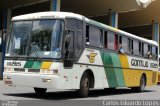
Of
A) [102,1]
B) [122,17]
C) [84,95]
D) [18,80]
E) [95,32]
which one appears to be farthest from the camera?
[122,17]

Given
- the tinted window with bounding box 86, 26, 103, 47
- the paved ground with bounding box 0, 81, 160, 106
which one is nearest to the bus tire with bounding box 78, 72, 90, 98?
the paved ground with bounding box 0, 81, 160, 106

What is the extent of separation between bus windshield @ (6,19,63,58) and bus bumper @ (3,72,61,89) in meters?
0.68

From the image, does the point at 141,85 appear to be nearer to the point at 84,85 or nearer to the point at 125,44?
the point at 125,44

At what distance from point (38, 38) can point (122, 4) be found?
21637 millimetres

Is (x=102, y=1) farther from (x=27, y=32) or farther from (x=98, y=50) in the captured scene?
(x=27, y=32)

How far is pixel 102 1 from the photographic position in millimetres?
33812

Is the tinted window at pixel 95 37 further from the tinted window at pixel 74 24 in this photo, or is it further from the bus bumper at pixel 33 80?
the bus bumper at pixel 33 80

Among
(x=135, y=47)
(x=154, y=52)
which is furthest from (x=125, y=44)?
(x=154, y=52)

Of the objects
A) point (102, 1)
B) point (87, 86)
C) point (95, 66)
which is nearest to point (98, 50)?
point (95, 66)

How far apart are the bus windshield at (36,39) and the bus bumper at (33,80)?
27.0 inches

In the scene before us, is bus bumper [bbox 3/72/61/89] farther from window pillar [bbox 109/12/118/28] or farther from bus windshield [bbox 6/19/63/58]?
window pillar [bbox 109/12/118/28]

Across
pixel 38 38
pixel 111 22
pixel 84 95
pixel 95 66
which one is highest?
pixel 111 22

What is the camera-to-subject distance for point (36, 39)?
530 inches

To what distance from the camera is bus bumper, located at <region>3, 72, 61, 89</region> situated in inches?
502
